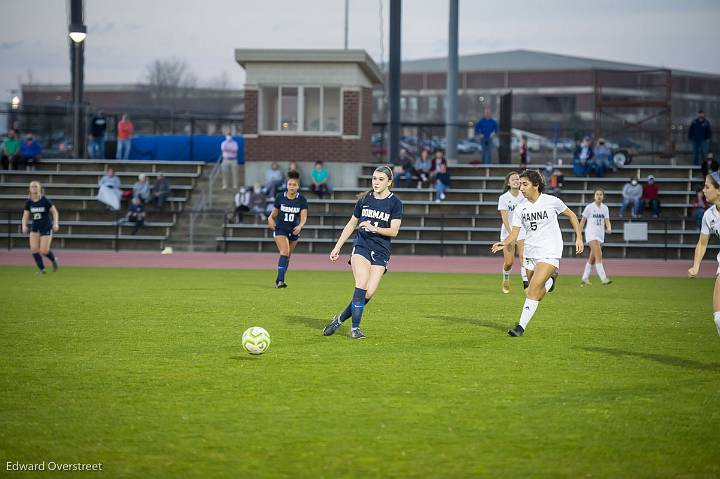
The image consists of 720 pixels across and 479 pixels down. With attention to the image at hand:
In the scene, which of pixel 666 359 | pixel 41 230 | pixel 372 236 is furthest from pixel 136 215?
pixel 666 359

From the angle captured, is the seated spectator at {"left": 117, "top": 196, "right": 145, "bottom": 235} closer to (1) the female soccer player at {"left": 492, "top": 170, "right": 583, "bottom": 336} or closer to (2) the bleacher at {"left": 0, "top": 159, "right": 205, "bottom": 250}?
(2) the bleacher at {"left": 0, "top": 159, "right": 205, "bottom": 250}

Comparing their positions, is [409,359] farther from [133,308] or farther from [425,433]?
[133,308]

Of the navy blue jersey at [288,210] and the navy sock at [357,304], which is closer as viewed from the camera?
the navy sock at [357,304]

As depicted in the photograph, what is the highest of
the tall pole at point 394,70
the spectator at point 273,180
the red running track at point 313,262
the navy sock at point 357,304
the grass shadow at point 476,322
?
the tall pole at point 394,70

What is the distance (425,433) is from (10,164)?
113 ft

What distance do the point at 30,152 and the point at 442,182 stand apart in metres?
15.9

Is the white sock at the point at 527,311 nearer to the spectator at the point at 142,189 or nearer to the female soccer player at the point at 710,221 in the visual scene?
the female soccer player at the point at 710,221

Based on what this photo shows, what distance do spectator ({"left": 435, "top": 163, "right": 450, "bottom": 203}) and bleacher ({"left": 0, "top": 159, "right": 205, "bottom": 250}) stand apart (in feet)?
29.3

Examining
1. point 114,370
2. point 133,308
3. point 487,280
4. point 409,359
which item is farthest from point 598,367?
point 487,280

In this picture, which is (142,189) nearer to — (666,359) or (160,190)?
(160,190)

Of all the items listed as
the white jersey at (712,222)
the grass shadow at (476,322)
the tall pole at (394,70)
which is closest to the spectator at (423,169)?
the tall pole at (394,70)

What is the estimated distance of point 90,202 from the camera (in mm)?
36250

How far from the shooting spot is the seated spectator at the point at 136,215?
3412 cm

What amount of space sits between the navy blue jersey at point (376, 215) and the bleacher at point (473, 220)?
20435mm
